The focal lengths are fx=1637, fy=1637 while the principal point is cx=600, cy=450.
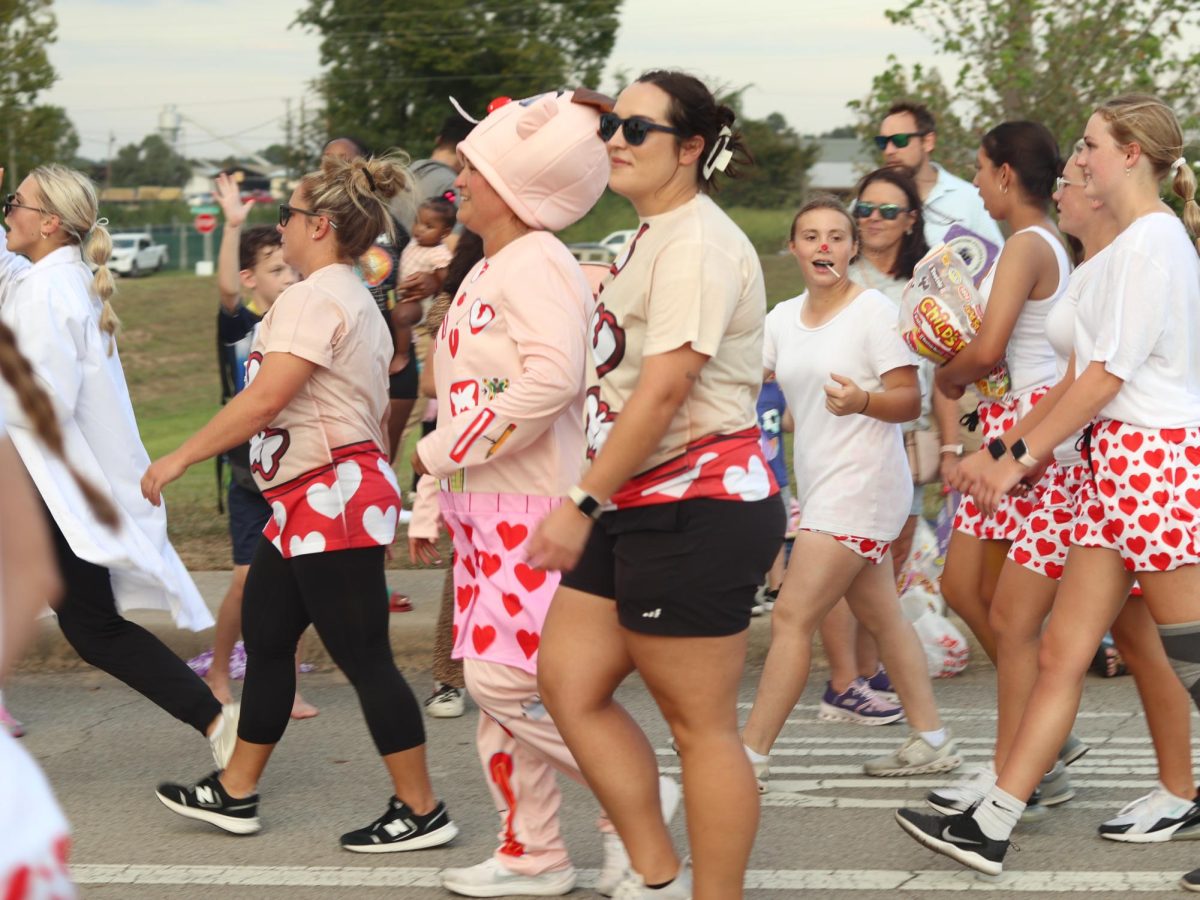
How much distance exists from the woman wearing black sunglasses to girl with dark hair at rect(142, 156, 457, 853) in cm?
100

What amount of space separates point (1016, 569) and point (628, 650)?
1447mm

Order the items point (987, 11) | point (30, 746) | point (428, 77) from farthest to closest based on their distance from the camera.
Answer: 1. point (428, 77)
2. point (987, 11)
3. point (30, 746)

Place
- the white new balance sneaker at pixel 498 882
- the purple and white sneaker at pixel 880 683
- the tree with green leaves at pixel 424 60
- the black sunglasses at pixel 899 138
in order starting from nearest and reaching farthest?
the white new balance sneaker at pixel 498 882 → the purple and white sneaker at pixel 880 683 → the black sunglasses at pixel 899 138 → the tree with green leaves at pixel 424 60

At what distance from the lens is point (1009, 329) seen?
4.75m

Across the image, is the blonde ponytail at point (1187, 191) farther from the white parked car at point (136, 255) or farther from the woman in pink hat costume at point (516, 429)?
the white parked car at point (136, 255)

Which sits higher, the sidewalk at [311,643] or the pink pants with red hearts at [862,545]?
the pink pants with red hearts at [862,545]

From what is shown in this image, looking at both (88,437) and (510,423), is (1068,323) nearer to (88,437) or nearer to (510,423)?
(510,423)

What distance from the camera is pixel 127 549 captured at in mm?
5266

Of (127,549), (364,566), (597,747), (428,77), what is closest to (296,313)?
(364,566)

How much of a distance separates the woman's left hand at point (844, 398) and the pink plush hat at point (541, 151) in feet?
3.42

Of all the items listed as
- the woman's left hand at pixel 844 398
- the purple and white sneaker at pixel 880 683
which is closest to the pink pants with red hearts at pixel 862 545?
the woman's left hand at pixel 844 398

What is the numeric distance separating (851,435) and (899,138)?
2195mm

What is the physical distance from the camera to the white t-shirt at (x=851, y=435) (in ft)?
16.6

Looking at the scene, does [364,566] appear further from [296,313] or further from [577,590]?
[577,590]
